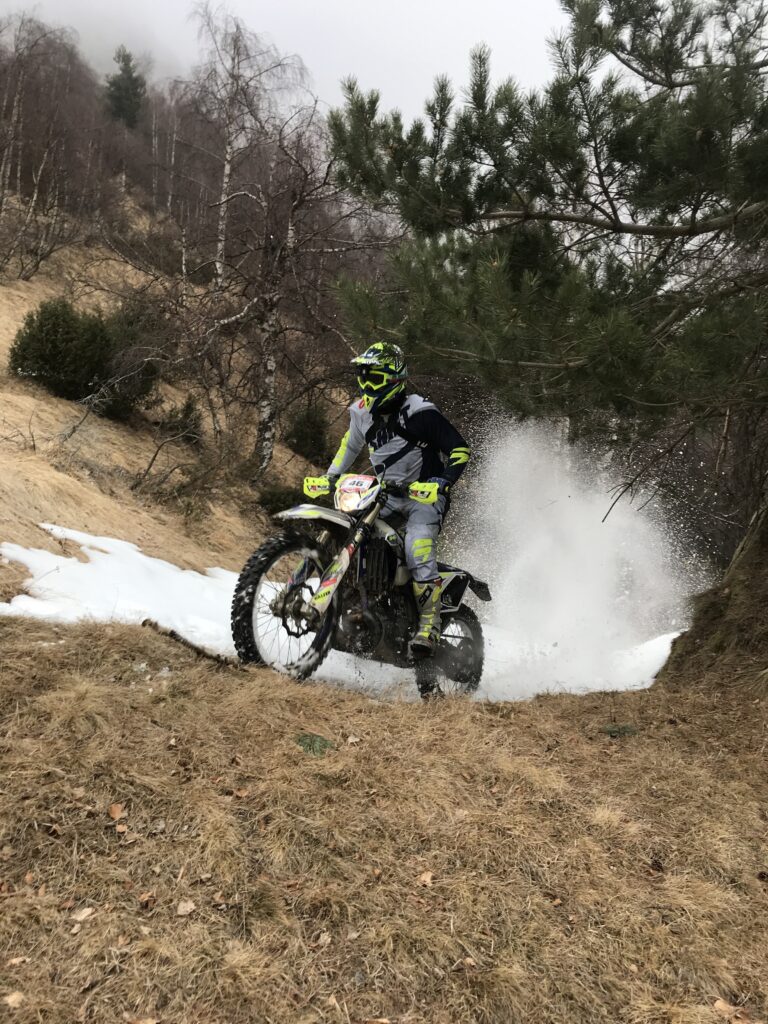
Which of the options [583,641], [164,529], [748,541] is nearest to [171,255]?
[164,529]

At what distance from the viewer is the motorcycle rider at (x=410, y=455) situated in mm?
4598

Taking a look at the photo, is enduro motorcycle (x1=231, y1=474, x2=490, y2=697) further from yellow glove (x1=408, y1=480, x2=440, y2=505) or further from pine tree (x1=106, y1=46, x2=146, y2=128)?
pine tree (x1=106, y1=46, x2=146, y2=128)

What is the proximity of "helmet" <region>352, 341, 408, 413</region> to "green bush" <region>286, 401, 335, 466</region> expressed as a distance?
37.2 ft

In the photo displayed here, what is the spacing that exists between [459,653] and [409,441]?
5.59ft

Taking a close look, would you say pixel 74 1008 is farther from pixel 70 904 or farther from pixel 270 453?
pixel 270 453

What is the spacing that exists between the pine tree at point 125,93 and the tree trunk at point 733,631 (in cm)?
3759

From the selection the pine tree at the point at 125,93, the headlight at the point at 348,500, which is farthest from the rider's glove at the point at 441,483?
the pine tree at the point at 125,93

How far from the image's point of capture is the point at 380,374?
4.57m

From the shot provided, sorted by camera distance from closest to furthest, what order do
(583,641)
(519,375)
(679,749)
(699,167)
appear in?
(679,749)
(699,167)
(519,375)
(583,641)

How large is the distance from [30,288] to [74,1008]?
1925cm

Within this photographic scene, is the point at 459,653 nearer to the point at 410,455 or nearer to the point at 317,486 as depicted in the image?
the point at 410,455

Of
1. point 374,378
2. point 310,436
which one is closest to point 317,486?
point 374,378

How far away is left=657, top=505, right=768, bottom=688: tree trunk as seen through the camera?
518 cm

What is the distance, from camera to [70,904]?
2.15m
